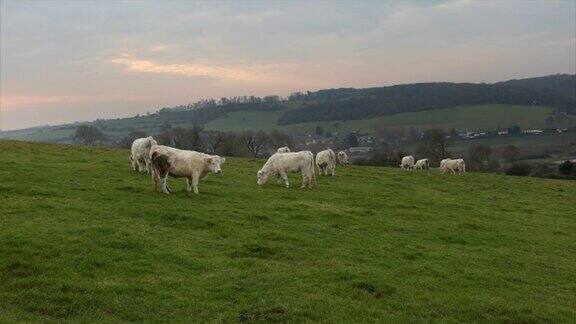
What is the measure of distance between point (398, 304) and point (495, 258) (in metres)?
6.25

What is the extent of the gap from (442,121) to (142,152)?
14551cm

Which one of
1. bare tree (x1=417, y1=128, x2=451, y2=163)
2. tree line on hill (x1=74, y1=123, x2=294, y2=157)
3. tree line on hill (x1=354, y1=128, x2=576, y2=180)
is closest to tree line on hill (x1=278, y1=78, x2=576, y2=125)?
tree line on hill (x1=74, y1=123, x2=294, y2=157)

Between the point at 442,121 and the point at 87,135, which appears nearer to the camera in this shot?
the point at 87,135

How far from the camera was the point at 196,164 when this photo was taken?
2125 cm

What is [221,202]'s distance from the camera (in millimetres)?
20406

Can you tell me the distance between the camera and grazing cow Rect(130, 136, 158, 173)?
2620cm

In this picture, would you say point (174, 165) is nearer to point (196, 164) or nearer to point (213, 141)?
point (196, 164)

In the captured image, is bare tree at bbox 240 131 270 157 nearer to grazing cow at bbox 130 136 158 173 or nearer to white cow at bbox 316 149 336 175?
white cow at bbox 316 149 336 175

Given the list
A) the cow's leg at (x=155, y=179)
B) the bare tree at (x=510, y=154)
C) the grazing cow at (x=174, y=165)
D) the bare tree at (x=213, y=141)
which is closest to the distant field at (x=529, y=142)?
the bare tree at (x=510, y=154)

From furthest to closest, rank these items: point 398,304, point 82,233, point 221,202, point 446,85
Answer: point 446,85, point 221,202, point 82,233, point 398,304

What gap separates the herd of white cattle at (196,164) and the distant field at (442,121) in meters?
125

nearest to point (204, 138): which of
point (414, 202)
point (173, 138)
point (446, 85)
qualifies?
point (173, 138)

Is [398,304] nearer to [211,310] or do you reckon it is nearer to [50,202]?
[211,310]

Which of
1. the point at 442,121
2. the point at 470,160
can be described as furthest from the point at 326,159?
the point at 442,121
